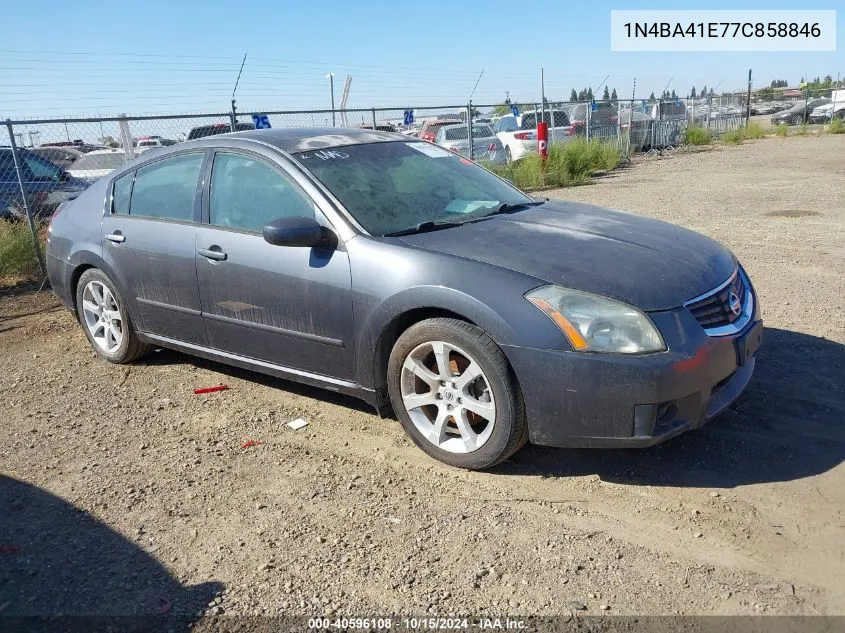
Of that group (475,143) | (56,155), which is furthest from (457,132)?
(56,155)

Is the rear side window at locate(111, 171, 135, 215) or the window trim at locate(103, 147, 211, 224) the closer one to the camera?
the window trim at locate(103, 147, 211, 224)

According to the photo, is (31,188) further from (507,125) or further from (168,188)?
(507,125)

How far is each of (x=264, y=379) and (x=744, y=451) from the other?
9.84 ft

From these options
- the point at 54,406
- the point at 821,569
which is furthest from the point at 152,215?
the point at 821,569

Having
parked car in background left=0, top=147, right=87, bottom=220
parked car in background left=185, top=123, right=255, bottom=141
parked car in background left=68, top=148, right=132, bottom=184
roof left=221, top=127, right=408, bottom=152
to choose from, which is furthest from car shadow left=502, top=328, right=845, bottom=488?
parked car in background left=68, top=148, right=132, bottom=184

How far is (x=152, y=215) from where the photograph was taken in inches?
192

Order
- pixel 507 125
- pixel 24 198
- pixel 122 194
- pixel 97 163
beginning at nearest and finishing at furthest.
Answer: pixel 122 194 < pixel 24 198 < pixel 97 163 < pixel 507 125

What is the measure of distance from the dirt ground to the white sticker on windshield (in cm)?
168

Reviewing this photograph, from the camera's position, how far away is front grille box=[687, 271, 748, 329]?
3393 mm

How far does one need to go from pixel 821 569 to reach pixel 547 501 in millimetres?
1084

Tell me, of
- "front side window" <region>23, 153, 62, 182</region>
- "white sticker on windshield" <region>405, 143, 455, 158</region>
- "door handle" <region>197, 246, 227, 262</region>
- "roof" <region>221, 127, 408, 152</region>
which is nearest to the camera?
"door handle" <region>197, 246, 227, 262</region>

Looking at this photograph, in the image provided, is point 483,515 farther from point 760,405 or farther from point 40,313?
point 40,313

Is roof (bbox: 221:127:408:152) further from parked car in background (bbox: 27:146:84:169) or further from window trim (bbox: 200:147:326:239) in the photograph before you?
parked car in background (bbox: 27:146:84:169)

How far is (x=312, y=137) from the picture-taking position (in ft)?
15.1
